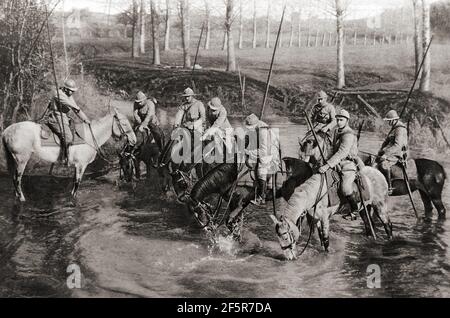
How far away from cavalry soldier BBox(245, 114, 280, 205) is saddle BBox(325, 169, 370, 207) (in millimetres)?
944

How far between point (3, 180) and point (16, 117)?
136 cm

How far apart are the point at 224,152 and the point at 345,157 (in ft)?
9.12

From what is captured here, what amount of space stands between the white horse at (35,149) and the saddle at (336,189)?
16.8ft

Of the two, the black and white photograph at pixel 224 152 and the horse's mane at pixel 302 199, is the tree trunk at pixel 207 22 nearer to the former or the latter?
the black and white photograph at pixel 224 152

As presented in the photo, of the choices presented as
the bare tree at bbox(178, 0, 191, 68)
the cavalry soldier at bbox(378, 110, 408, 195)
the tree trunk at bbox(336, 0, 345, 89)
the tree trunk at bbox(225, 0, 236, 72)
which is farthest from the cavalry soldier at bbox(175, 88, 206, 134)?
the cavalry soldier at bbox(378, 110, 408, 195)

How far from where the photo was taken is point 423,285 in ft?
26.5

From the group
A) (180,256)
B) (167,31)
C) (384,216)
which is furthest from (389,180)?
(167,31)

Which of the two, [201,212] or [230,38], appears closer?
[201,212]

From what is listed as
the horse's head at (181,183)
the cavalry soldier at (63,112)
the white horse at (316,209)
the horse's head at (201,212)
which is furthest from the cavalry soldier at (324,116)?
the cavalry soldier at (63,112)

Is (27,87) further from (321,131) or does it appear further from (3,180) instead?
(321,131)

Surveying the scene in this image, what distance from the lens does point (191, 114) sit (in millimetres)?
11719

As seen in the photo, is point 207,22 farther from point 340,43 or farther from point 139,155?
point 139,155

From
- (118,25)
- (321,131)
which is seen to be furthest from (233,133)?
A: (118,25)

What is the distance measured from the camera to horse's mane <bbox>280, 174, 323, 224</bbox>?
Result: 8.50 metres
